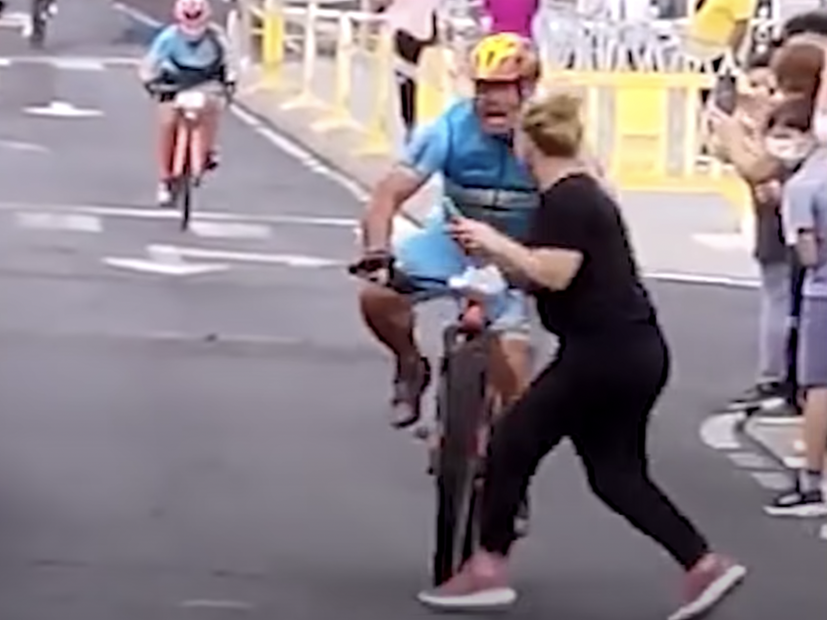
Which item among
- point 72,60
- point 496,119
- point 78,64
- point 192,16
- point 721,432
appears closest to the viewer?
point 496,119

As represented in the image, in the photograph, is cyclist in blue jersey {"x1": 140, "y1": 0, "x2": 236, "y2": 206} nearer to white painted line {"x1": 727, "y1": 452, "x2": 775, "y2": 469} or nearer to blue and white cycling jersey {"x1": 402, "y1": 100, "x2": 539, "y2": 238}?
white painted line {"x1": 727, "y1": 452, "x2": 775, "y2": 469}

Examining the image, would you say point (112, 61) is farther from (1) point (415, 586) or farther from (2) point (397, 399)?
(1) point (415, 586)

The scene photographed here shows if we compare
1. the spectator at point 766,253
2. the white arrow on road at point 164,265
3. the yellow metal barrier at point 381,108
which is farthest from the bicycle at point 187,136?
the spectator at point 766,253

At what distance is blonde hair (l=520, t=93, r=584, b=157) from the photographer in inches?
365

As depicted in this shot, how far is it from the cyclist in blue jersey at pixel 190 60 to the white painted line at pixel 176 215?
1.39 feet

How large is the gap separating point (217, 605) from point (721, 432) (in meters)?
4.18

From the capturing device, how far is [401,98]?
23.8 metres

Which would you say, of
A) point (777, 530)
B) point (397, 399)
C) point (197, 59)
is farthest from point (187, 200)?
point (777, 530)

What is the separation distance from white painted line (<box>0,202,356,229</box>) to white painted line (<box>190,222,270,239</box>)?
0.79ft

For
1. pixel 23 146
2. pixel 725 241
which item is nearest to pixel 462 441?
pixel 725 241

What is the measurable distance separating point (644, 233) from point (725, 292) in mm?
2547

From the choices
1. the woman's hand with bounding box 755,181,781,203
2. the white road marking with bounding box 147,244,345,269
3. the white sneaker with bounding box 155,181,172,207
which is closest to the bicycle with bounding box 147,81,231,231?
the white sneaker with bounding box 155,181,172,207

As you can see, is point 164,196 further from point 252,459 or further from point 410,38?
point 252,459

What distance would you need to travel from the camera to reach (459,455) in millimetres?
9695
